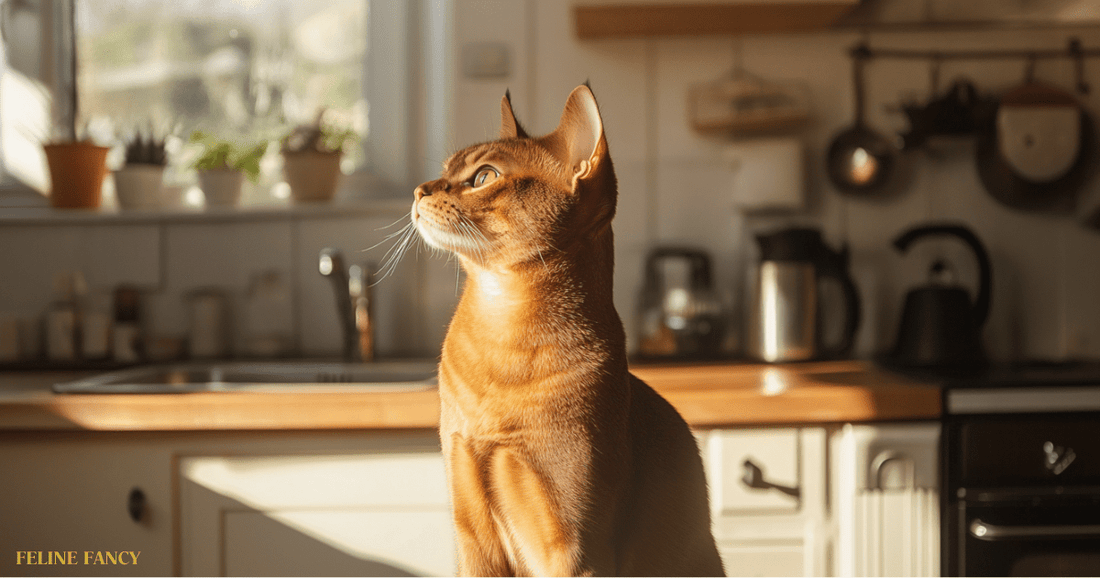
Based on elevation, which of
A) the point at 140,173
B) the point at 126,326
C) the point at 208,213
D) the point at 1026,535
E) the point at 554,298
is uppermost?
the point at 140,173

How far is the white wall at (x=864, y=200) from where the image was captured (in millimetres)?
1820

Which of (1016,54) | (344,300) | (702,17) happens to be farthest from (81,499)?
(1016,54)

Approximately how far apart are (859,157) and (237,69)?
5.36 ft

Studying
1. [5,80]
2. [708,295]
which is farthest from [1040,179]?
[5,80]

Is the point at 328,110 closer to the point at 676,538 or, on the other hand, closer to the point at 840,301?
the point at 840,301

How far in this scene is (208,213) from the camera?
70.5 inches

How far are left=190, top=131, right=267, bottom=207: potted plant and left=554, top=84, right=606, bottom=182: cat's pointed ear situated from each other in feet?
5.76

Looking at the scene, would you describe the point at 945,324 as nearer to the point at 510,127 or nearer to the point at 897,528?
the point at 897,528

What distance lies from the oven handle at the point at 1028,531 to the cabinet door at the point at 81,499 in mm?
1331

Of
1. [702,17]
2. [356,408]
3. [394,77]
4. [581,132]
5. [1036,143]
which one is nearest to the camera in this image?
[581,132]

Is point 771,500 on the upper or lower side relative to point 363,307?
lower

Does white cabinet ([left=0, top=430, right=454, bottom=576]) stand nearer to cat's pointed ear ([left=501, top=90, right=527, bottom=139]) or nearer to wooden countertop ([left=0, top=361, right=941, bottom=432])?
wooden countertop ([left=0, top=361, right=941, bottom=432])

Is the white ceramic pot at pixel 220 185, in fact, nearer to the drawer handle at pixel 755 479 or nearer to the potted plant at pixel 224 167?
the potted plant at pixel 224 167

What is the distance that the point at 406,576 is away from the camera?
122cm
